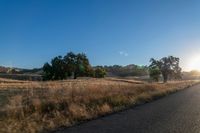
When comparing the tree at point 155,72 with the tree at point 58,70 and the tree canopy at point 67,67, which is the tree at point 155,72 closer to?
the tree canopy at point 67,67

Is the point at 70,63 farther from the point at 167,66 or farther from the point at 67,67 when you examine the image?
the point at 167,66

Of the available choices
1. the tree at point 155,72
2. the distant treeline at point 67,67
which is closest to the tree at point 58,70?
the distant treeline at point 67,67

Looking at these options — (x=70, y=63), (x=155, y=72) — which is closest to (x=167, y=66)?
(x=155, y=72)

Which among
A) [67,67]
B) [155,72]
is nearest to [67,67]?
[67,67]

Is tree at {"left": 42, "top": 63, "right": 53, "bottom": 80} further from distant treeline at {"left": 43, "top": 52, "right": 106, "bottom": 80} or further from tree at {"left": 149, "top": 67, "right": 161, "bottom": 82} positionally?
tree at {"left": 149, "top": 67, "right": 161, "bottom": 82}

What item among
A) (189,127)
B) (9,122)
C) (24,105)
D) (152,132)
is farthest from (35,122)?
(189,127)

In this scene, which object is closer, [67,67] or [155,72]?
[67,67]

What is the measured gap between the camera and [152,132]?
890 centimetres

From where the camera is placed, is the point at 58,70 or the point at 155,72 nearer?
the point at 58,70

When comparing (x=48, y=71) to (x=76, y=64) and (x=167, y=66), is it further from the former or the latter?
(x=167, y=66)

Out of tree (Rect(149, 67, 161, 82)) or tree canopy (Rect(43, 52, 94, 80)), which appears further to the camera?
tree (Rect(149, 67, 161, 82))

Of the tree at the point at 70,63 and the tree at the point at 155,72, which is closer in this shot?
the tree at the point at 70,63

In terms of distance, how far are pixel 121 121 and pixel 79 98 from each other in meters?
5.06

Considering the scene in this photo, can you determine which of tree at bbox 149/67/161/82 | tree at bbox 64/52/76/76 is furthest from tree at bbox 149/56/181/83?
tree at bbox 64/52/76/76
